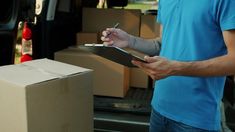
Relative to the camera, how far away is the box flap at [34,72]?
1.77m

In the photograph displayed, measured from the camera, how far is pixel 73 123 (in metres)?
2.02

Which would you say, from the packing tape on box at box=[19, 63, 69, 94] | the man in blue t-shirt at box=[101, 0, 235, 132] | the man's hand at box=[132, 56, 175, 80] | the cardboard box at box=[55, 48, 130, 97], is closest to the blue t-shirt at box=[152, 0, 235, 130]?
the man in blue t-shirt at box=[101, 0, 235, 132]

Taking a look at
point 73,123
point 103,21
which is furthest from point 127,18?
point 73,123

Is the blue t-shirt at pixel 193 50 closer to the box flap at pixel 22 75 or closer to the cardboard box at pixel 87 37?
the box flap at pixel 22 75

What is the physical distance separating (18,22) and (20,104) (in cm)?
84

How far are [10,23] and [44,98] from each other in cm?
81

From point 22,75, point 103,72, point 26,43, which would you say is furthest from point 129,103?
point 22,75

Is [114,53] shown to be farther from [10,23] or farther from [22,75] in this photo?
[10,23]

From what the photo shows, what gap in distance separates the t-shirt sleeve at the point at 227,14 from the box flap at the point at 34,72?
2.70 ft

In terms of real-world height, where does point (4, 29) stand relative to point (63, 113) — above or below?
above

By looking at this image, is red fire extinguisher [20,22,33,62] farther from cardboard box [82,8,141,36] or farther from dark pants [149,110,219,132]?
dark pants [149,110,219,132]

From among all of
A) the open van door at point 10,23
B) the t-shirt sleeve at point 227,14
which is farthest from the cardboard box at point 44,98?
the t-shirt sleeve at point 227,14

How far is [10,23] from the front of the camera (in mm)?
2396

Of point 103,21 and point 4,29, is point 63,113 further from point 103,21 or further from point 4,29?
point 103,21
